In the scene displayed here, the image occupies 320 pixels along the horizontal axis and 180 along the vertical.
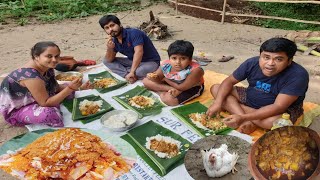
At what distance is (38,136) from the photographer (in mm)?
3168

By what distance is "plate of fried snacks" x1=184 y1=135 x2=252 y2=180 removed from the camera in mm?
2500

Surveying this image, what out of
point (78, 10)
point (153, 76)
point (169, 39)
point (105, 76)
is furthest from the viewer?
point (78, 10)

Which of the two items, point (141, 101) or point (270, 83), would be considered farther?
point (141, 101)

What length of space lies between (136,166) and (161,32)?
16.0ft

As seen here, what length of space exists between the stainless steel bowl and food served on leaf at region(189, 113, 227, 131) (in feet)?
2.30

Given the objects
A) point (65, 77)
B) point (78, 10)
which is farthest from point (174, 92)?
point (78, 10)

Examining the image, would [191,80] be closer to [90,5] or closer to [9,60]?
[9,60]

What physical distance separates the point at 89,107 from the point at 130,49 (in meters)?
1.34

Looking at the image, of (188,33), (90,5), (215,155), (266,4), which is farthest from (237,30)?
(215,155)

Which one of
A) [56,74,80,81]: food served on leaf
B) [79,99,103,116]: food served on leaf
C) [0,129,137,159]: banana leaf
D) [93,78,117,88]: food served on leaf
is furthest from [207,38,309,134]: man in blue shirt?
[56,74,80,81]: food served on leaf

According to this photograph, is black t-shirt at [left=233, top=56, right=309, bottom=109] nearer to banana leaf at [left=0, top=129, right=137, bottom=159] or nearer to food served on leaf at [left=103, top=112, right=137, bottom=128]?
food served on leaf at [left=103, top=112, right=137, bottom=128]

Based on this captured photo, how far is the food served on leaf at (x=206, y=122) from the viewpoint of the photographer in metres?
3.31

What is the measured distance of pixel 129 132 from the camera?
10.6 ft

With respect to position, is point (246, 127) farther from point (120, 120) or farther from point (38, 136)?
point (38, 136)
